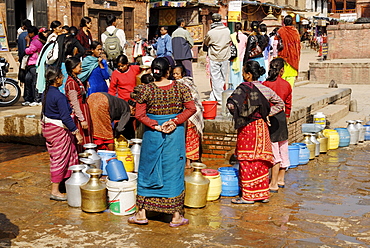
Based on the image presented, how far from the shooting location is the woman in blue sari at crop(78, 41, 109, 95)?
7477mm

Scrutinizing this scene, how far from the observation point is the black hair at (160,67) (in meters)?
4.71

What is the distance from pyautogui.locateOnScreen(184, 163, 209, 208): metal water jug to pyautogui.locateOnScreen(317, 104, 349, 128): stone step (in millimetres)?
5108

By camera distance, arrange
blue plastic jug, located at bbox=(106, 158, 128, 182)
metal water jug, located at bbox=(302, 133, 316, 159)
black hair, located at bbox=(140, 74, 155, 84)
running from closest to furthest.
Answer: blue plastic jug, located at bbox=(106, 158, 128, 182), black hair, located at bbox=(140, 74, 155, 84), metal water jug, located at bbox=(302, 133, 316, 159)

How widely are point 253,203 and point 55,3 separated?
19.0m

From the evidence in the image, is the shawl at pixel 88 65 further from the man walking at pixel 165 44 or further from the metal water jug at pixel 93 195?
the man walking at pixel 165 44

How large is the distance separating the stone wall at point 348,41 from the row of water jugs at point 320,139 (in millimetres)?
11809

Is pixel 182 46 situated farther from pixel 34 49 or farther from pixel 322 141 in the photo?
pixel 322 141

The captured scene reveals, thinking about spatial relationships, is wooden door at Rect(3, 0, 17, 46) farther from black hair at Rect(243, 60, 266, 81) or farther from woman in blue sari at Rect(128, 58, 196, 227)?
woman in blue sari at Rect(128, 58, 196, 227)

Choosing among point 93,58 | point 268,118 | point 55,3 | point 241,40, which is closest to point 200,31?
point 55,3

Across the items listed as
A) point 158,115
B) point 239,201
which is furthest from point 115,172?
point 239,201

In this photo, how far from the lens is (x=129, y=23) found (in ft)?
87.8

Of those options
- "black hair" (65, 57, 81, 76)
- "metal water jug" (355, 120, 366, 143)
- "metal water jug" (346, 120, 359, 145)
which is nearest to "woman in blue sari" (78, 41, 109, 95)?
"black hair" (65, 57, 81, 76)

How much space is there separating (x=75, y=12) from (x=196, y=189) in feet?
65.4

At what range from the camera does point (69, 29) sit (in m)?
8.82
